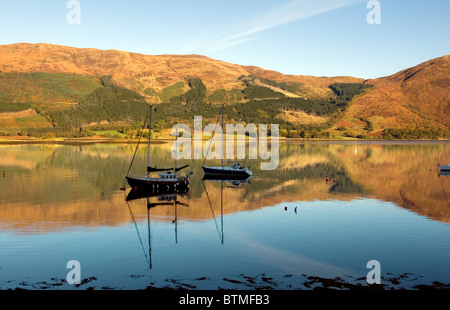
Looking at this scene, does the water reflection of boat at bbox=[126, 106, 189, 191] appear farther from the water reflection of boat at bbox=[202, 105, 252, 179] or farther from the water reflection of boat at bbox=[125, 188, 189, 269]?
the water reflection of boat at bbox=[202, 105, 252, 179]

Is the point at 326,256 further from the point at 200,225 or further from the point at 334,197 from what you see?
the point at 334,197

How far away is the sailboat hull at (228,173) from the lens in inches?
3285

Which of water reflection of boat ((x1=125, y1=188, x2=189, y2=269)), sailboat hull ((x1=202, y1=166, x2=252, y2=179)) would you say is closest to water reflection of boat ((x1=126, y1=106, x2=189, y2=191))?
water reflection of boat ((x1=125, y1=188, x2=189, y2=269))

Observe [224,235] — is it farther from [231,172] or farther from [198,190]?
[231,172]

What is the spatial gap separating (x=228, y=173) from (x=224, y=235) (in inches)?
1838

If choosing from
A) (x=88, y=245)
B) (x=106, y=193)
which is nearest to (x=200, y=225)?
(x=88, y=245)

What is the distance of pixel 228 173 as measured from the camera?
84.8 m

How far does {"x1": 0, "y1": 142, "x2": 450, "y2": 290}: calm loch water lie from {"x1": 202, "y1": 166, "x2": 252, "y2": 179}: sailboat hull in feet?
36.1

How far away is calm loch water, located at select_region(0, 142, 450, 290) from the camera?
2659cm

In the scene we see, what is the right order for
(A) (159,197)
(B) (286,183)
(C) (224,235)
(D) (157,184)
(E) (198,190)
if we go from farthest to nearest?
(B) (286,183) < (E) (198,190) < (D) (157,184) < (A) (159,197) < (C) (224,235)

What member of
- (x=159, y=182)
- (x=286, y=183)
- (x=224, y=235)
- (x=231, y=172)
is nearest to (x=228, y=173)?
(x=231, y=172)
